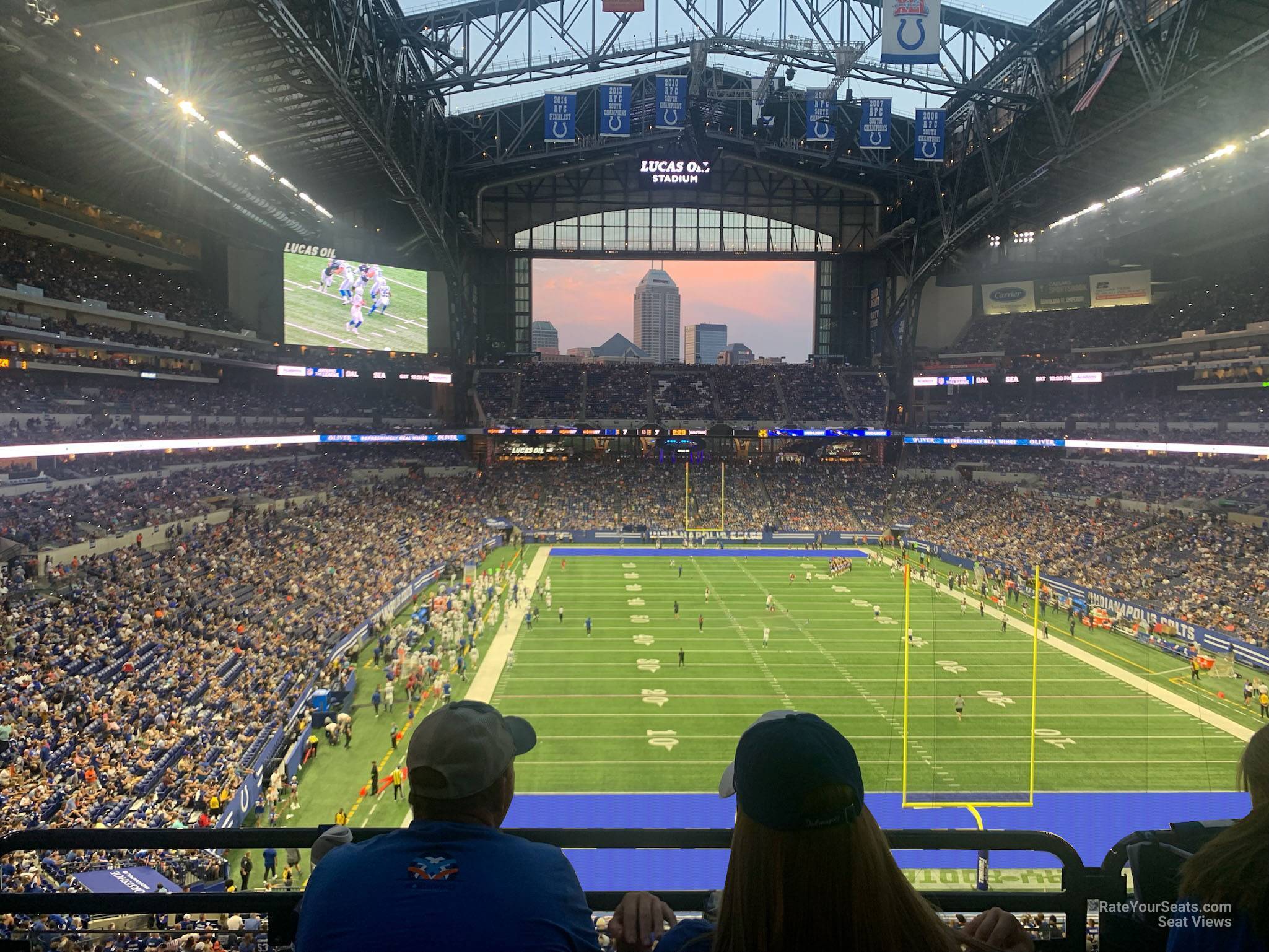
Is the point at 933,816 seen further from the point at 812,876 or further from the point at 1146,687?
the point at 812,876

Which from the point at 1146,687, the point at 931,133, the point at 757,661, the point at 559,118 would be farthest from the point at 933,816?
the point at 931,133

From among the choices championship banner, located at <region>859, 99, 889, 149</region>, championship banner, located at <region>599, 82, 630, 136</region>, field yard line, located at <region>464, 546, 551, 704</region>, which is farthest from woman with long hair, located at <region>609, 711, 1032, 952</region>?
championship banner, located at <region>859, 99, 889, 149</region>

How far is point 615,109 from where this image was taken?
132 feet

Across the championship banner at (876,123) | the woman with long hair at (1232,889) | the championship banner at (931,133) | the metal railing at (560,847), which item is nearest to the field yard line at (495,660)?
the metal railing at (560,847)

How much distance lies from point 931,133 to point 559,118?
19.8 m

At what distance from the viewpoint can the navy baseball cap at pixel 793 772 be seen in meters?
1.62

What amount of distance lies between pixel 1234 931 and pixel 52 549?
1215 inches

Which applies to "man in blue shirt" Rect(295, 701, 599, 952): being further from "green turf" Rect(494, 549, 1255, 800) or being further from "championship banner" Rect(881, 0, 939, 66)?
"championship banner" Rect(881, 0, 939, 66)

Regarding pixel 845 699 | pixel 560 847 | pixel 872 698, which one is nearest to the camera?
pixel 560 847

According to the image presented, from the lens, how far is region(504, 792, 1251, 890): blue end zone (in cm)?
1655

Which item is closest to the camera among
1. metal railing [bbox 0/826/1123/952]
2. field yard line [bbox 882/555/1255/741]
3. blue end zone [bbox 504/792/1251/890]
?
metal railing [bbox 0/826/1123/952]

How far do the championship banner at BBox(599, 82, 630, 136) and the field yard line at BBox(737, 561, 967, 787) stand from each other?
24.4 metres

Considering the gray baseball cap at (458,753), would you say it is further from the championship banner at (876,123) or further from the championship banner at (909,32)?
the championship banner at (876,123)

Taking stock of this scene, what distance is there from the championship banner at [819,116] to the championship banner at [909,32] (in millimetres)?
8966
